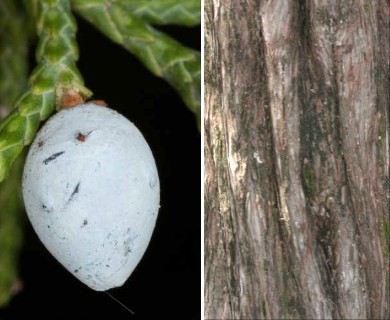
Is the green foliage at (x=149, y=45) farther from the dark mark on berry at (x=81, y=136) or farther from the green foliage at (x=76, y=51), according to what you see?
the dark mark on berry at (x=81, y=136)

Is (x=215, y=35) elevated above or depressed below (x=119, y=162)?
above

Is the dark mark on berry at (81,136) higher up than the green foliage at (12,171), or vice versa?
the dark mark on berry at (81,136)

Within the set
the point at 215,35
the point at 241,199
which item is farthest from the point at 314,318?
the point at 215,35

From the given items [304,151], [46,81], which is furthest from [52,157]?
[304,151]

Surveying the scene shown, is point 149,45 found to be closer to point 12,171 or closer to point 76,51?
point 76,51

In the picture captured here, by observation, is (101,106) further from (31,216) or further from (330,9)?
(330,9)

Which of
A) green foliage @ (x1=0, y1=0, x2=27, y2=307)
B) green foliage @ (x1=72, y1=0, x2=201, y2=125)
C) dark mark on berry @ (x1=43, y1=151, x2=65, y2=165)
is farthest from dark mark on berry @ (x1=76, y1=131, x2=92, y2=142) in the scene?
green foliage @ (x1=0, y1=0, x2=27, y2=307)

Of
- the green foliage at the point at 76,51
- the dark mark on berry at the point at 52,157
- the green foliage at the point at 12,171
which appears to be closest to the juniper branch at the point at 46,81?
the green foliage at the point at 76,51

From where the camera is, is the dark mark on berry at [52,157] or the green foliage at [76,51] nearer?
the dark mark on berry at [52,157]
